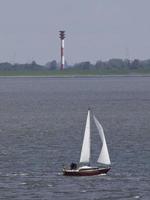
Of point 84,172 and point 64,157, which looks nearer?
point 84,172

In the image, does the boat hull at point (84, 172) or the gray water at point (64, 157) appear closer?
the gray water at point (64, 157)

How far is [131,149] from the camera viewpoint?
105312mm

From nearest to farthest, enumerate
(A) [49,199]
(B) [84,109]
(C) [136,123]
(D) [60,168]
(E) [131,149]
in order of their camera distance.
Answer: (A) [49,199] → (D) [60,168] → (E) [131,149] → (C) [136,123] → (B) [84,109]

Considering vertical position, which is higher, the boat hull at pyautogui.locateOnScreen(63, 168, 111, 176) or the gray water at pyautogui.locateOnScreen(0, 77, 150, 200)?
the boat hull at pyautogui.locateOnScreen(63, 168, 111, 176)

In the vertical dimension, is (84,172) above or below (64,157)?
above

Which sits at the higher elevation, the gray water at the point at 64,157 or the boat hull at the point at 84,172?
the boat hull at the point at 84,172

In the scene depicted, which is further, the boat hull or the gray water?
the boat hull

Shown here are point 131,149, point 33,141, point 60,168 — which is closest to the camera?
point 60,168

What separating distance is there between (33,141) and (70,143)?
496cm

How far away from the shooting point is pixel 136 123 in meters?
144

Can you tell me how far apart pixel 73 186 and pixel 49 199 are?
6452 mm

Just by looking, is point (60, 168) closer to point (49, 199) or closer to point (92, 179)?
point (92, 179)

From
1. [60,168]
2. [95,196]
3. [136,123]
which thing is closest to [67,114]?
[136,123]

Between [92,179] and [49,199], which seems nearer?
[49,199]
